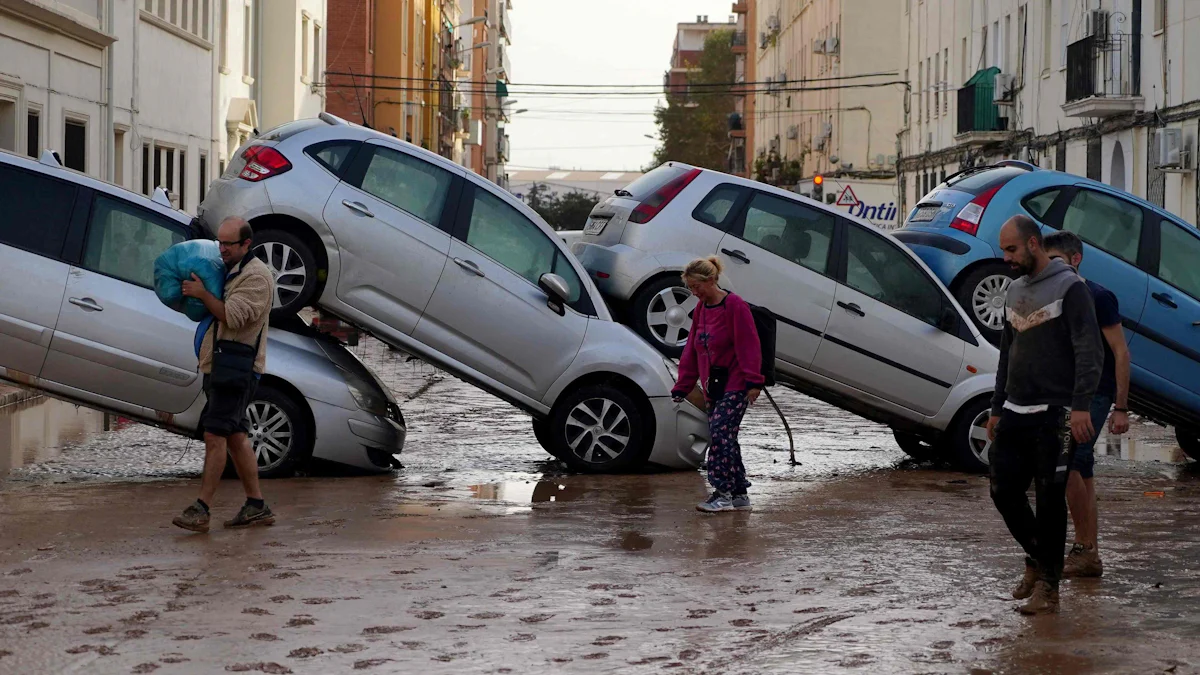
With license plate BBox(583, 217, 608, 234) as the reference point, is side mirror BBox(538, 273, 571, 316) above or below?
below

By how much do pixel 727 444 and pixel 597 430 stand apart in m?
1.88

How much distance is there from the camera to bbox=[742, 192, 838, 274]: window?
1330cm

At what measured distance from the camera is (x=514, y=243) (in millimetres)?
12656

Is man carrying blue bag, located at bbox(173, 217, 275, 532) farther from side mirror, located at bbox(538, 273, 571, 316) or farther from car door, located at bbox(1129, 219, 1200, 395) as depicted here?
car door, located at bbox(1129, 219, 1200, 395)

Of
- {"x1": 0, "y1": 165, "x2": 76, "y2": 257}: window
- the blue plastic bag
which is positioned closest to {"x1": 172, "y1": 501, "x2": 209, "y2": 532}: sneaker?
the blue plastic bag

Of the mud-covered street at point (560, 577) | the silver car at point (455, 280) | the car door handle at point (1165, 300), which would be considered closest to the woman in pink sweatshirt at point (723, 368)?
the mud-covered street at point (560, 577)

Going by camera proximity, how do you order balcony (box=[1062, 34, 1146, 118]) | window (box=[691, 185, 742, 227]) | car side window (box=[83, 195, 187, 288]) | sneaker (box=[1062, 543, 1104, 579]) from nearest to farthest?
sneaker (box=[1062, 543, 1104, 579]) < car side window (box=[83, 195, 187, 288]) < window (box=[691, 185, 742, 227]) < balcony (box=[1062, 34, 1146, 118])

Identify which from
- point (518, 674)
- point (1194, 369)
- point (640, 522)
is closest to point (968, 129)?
point (1194, 369)

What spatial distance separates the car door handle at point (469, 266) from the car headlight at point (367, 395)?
102 cm

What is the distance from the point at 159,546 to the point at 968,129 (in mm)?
33112

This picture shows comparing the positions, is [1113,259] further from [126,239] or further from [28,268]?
[28,268]

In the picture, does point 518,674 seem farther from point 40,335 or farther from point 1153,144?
point 1153,144

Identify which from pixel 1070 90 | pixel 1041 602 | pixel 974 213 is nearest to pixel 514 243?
pixel 974 213

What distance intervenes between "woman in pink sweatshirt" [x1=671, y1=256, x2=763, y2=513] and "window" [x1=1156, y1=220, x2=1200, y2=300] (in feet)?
14.9
